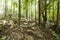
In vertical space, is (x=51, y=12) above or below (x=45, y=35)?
above

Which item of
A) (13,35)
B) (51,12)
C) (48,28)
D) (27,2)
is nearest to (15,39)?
(13,35)

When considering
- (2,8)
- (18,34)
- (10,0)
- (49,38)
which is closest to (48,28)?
(49,38)

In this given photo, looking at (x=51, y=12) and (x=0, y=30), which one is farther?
(x=51, y=12)

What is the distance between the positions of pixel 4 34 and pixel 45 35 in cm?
227

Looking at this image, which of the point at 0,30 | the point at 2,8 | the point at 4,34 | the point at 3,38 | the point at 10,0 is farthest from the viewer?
the point at 2,8

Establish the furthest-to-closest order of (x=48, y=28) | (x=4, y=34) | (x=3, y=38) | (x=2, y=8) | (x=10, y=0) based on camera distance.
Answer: (x=2, y=8), (x=10, y=0), (x=48, y=28), (x=4, y=34), (x=3, y=38)

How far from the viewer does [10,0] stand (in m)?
16.9

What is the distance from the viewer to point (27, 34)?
7.87 metres

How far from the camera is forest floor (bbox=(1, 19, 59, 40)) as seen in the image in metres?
7.48

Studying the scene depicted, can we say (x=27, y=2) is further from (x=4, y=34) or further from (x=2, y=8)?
(x=2, y=8)

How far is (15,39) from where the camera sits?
7324 millimetres

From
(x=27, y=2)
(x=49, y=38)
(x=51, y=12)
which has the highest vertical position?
(x=27, y=2)

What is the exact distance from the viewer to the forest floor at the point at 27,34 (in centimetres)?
748

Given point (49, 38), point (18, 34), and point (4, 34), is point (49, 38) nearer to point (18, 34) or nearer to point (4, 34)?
point (18, 34)
